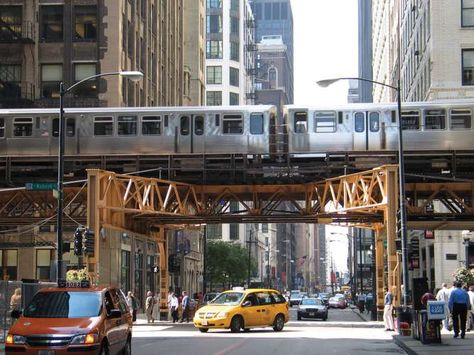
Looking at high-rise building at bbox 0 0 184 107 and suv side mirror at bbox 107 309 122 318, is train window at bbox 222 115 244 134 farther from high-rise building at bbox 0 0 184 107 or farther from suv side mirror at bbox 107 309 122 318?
suv side mirror at bbox 107 309 122 318

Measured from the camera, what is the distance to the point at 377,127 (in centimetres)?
3734

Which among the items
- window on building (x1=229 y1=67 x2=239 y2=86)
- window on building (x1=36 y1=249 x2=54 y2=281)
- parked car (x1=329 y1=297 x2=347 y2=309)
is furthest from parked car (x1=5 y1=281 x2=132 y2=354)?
window on building (x1=229 y1=67 x2=239 y2=86)

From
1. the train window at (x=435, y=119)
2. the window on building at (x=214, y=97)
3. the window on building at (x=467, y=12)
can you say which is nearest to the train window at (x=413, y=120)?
the train window at (x=435, y=119)

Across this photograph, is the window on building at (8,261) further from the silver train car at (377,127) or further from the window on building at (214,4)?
the window on building at (214,4)

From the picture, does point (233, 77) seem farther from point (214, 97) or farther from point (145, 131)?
point (145, 131)

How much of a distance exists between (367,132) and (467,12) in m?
18.8

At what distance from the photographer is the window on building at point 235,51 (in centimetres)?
13212

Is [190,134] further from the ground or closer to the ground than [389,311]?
further from the ground

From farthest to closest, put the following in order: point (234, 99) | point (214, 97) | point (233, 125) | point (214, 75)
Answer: point (214, 75) → point (214, 97) → point (234, 99) → point (233, 125)

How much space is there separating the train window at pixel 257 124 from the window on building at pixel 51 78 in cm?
2038

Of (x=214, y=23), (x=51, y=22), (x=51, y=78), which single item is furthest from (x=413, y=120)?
(x=214, y=23)

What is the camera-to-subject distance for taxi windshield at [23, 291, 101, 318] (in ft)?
50.2

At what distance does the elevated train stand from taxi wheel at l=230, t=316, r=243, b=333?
945cm

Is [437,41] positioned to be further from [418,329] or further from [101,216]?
[418,329]
